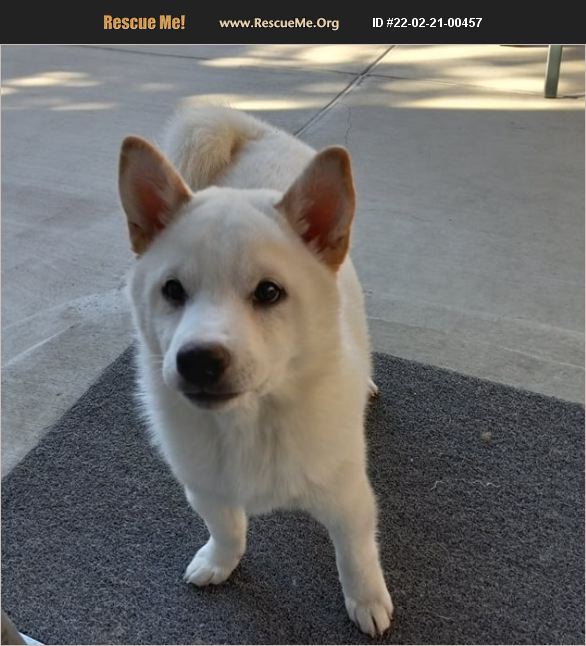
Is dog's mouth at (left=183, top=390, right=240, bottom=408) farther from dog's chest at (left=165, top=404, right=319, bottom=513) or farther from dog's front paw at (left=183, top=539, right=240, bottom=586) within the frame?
dog's front paw at (left=183, top=539, right=240, bottom=586)

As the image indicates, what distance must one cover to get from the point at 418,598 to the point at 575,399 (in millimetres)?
922

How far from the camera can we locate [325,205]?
130 centimetres

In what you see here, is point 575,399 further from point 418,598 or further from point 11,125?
point 11,125

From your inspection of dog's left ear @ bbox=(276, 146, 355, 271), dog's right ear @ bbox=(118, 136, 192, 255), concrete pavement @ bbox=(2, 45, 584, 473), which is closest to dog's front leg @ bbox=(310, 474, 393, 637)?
dog's left ear @ bbox=(276, 146, 355, 271)

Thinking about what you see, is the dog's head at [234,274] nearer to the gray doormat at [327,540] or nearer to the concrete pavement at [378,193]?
the gray doormat at [327,540]

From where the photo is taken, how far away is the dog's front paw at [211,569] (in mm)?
1650

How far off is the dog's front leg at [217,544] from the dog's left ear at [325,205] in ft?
2.11

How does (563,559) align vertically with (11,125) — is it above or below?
below

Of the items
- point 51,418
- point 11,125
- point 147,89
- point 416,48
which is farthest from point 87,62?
point 51,418

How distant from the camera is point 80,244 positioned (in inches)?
120

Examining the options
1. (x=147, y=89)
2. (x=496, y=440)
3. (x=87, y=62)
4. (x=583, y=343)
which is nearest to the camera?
(x=496, y=440)

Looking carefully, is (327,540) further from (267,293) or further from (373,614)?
(267,293)

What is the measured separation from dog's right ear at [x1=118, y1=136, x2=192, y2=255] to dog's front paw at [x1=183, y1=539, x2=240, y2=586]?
81 cm

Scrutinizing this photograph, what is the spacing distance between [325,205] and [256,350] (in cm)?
36
